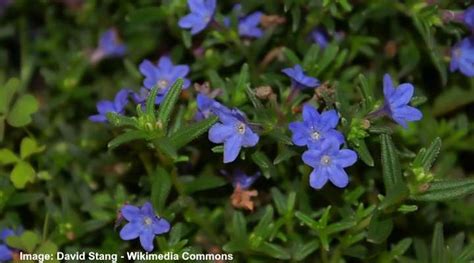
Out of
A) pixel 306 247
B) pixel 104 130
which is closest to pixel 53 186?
pixel 104 130

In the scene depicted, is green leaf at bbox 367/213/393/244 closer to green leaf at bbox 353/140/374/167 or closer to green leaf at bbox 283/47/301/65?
green leaf at bbox 353/140/374/167

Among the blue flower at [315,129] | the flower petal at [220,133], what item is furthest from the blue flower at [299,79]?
the flower petal at [220,133]

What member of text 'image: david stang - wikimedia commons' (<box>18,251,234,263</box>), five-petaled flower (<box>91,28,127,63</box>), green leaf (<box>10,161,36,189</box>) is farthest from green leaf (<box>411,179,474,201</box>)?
five-petaled flower (<box>91,28,127,63</box>)

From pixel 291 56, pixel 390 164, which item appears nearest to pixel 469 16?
pixel 291 56

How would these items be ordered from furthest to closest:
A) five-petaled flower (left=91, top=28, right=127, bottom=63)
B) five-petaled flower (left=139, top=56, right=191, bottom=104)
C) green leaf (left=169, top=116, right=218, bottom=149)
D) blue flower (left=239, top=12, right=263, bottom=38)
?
five-petaled flower (left=91, top=28, right=127, bottom=63)
blue flower (left=239, top=12, right=263, bottom=38)
five-petaled flower (left=139, top=56, right=191, bottom=104)
green leaf (left=169, top=116, right=218, bottom=149)

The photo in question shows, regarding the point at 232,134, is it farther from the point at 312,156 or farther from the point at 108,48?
the point at 108,48

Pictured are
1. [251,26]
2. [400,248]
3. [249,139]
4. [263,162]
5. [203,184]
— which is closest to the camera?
[249,139]
